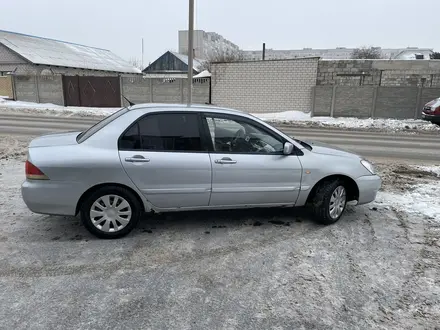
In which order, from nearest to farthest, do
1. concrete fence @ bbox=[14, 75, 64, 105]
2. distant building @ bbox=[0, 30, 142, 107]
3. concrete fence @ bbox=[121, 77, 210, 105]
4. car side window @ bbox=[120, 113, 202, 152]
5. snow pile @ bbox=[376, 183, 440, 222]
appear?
car side window @ bbox=[120, 113, 202, 152], snow pile @ bbox=[376, 183, 440, 222], concrete fence @ bbox=[121, 77, 210, 105], distant building @ bbox=[0, 30, 142, 107], concrete fence @ bbox=[14, 75, 64, 105]

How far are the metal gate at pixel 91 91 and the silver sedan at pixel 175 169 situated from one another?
73.5 feet

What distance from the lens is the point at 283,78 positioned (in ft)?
74.9

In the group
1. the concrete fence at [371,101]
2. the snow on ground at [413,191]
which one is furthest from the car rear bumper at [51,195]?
the concrete fence at [371,101]

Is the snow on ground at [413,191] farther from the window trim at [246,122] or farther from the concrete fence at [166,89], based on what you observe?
the concrete fence at [166,89]

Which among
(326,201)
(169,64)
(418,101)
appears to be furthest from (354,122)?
(169,64)

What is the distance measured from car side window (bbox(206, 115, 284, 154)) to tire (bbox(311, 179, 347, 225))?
2.52 feet

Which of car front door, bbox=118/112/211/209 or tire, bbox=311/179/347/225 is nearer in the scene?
car front door, bbox=118/112/211/209

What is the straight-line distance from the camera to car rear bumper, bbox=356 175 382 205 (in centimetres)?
478

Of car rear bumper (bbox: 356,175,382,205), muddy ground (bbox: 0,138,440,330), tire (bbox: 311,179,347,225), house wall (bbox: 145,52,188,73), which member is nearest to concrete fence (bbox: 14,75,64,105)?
muddy ground (bbox: 0,138,440,330)

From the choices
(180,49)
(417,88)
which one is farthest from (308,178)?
(180,49)

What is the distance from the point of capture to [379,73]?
72.7ft

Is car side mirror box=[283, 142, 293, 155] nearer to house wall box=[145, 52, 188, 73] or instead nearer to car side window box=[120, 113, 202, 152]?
car side window box=[120, 113, 202, 152]

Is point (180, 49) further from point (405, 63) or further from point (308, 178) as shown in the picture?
point (308, 178)

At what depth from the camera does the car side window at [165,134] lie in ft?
13.4
